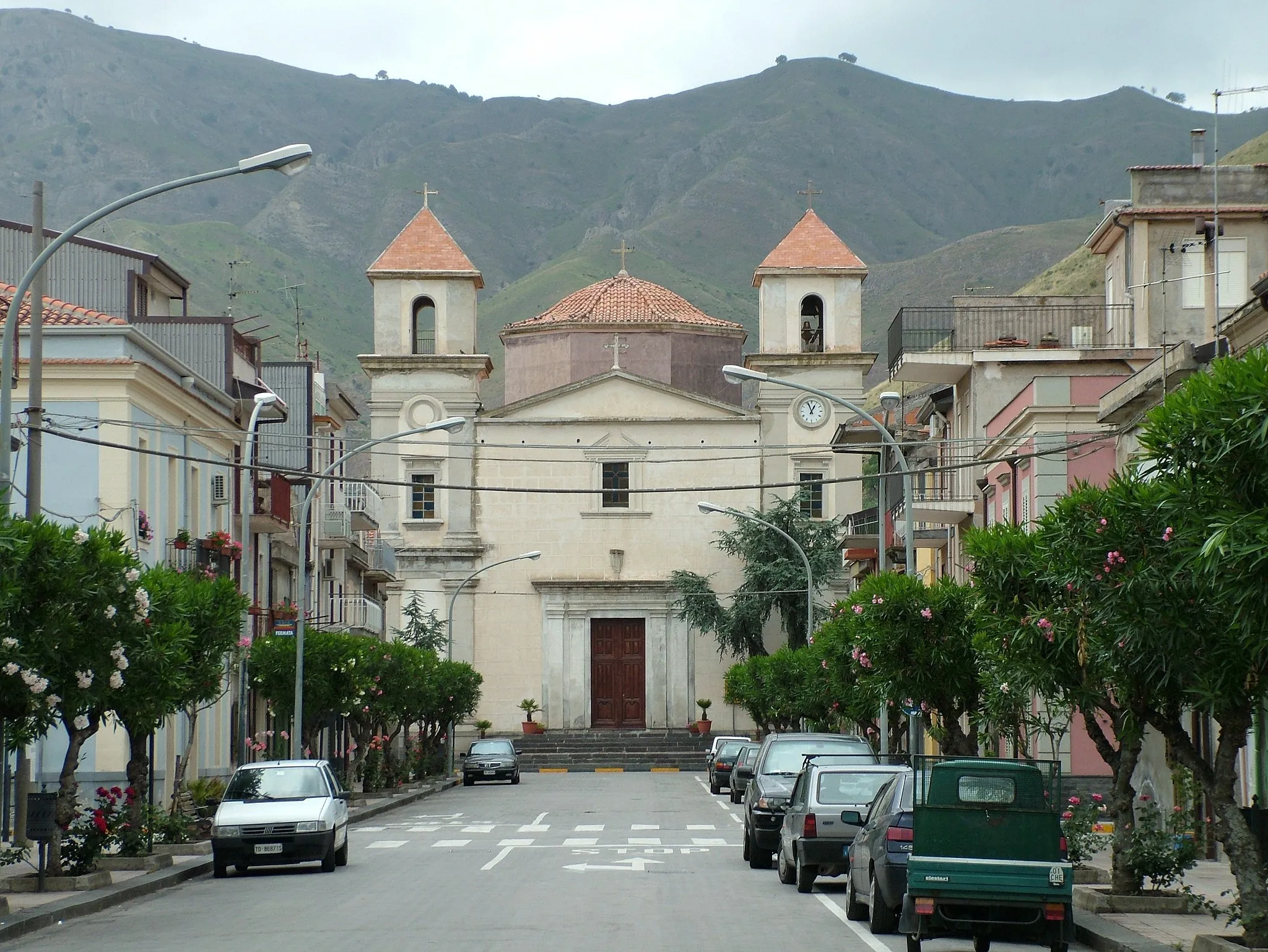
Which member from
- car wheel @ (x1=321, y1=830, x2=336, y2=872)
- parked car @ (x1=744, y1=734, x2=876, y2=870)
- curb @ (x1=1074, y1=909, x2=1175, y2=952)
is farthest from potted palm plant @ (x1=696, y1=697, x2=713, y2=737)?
curb @ (x1=1074, y1=909, x2=1175, y2=952)

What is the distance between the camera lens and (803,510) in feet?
229

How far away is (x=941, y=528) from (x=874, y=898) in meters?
31.6

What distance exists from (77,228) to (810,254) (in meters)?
52.5

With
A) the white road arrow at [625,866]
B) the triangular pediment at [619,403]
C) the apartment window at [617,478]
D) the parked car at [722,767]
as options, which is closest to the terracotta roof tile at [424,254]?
the triangular pediment at [619,403]

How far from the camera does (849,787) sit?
21.1 meters

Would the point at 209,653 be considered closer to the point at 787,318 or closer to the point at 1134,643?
the point at 1134,643

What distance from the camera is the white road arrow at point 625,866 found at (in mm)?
23703

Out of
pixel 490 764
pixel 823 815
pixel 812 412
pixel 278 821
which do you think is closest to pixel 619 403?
pixel 812 412

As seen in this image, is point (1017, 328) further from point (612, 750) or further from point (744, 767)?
point (612, 750)

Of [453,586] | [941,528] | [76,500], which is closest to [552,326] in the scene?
[453,586]

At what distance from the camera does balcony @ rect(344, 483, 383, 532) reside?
57969 millimetres

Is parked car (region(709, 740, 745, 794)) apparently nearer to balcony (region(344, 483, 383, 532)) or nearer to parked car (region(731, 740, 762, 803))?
parked car (region(731, 740, 762, 803))

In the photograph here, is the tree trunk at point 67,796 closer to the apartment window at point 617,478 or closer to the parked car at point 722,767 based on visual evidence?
the parked car at point 722,767

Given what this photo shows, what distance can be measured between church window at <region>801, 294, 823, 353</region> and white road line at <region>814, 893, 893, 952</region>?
2011 inches
